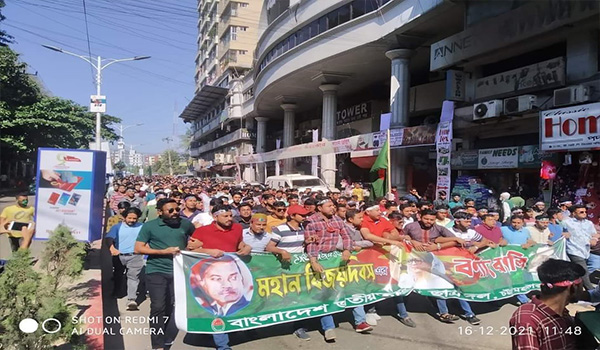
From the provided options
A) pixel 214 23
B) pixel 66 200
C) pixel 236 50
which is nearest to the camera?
pixel 66 200

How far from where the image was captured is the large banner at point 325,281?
410 centimetres

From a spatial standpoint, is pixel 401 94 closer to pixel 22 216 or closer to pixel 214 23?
pixel 22 216

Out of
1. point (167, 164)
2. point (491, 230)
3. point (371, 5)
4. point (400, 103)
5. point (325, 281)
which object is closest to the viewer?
point (325, 281)

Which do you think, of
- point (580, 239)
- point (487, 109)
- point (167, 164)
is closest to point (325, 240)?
point (580, 239)

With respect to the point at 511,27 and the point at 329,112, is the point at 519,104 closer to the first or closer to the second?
the point at 511,27

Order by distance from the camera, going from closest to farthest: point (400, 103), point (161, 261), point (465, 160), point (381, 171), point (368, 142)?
1. point (161, 261)
2. point (381, 171)
3. point (465, 160)
4. point (400, 103)
5. point (368, 142)

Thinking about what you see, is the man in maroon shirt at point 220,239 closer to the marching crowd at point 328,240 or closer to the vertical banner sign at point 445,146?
the marching crowd at point 328,240

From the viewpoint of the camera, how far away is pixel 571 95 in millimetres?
10430

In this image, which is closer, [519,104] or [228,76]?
[519,104]

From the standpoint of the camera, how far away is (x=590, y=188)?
10.4 meters

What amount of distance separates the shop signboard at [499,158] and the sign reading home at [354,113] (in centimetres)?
1421

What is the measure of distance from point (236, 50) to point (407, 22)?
40971mm

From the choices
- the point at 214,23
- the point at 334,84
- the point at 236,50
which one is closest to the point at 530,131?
the point at 334,84

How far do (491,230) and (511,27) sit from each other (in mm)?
8851
